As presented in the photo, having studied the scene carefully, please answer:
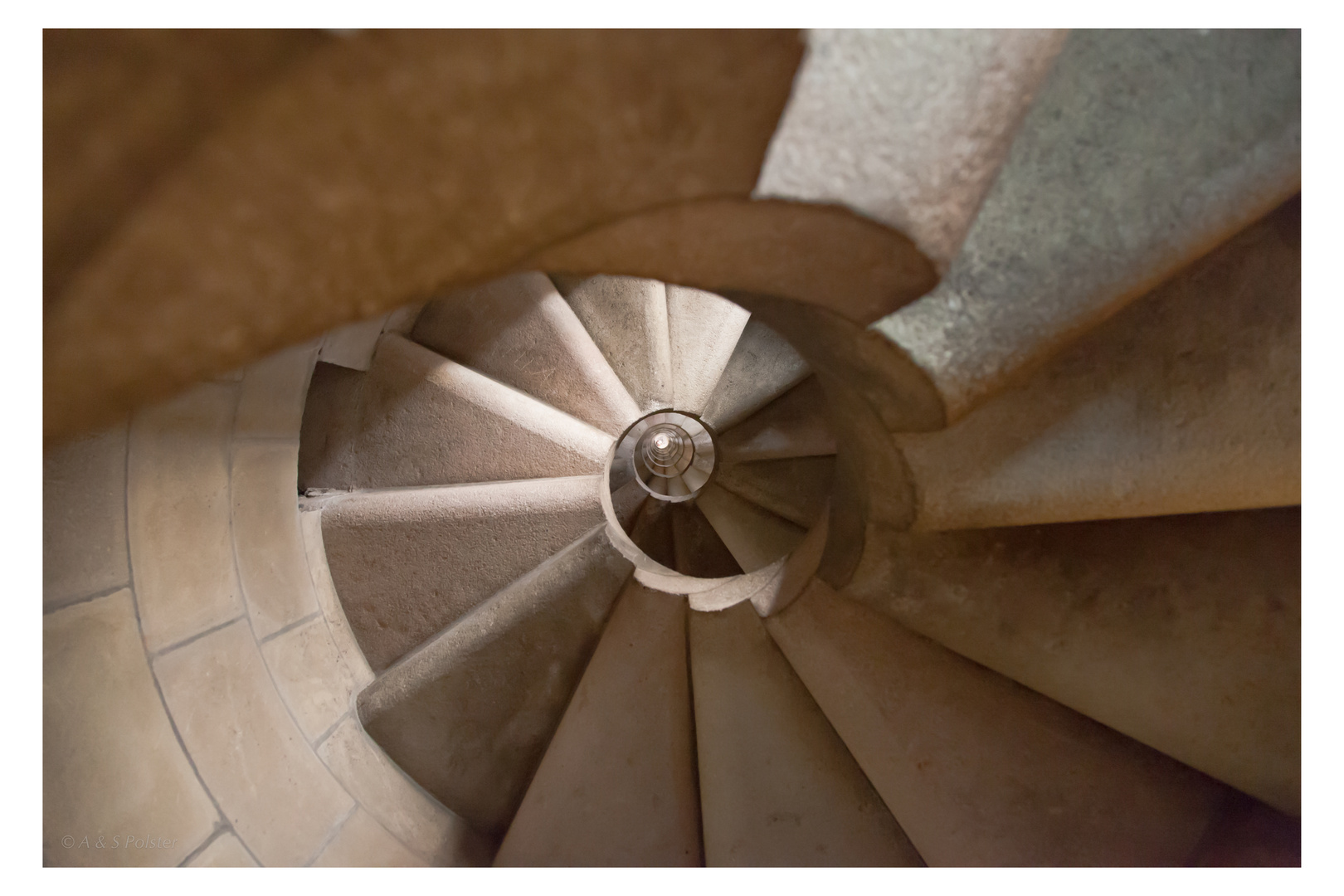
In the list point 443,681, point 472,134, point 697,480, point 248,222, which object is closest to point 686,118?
point 472,134

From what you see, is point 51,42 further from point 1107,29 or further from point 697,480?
point 697,480

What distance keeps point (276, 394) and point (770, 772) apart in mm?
2193

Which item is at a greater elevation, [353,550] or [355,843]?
[353,550]

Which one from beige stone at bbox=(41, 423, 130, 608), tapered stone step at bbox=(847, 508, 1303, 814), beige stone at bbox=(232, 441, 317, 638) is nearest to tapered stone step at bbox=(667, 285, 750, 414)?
tapered stone step at bbox=(847, 508, 1303, 814)

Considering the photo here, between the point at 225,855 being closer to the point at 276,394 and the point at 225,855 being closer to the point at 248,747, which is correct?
the point at 248,747

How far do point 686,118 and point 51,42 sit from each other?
0.81 meters

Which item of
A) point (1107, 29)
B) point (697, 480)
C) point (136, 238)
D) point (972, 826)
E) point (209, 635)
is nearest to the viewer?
point (136, 238)

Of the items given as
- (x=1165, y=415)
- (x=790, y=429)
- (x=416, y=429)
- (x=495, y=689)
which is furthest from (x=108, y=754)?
(x=790, y=429)

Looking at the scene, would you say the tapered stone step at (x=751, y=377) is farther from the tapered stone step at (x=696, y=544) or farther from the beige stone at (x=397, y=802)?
the beige stone at (x=397, y=802)

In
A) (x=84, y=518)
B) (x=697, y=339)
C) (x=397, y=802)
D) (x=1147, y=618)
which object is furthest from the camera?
(x=697, y=339)

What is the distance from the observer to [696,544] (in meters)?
5.86

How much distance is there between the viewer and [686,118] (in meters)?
0.98

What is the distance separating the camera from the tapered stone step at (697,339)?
430 centimetres

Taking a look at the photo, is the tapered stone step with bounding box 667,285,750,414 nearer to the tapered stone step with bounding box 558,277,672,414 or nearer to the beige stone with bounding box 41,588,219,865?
the tapered stone step with bounding box 558,277,672,414
